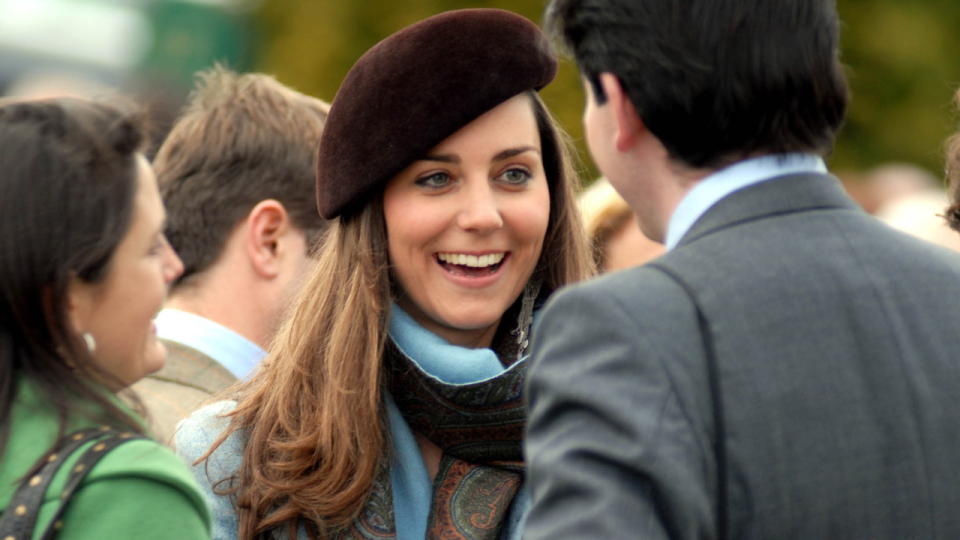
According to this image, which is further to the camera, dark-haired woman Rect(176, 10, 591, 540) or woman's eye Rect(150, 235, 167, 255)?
dark-haired woman Rect(176, 10, 591, 540)

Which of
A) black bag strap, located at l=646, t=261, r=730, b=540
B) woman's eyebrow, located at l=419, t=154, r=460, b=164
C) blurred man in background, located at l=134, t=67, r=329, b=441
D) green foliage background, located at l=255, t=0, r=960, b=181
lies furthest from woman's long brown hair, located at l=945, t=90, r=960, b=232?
green foliage background, located at l=255, t=0, r=960, b=181

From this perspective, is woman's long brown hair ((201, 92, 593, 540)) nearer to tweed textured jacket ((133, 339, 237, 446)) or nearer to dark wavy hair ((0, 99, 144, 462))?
tweed textured jacket ((133, 339, 237, 446))

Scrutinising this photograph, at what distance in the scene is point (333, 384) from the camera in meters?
2.81

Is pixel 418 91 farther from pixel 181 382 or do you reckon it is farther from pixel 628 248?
pixel 628 248

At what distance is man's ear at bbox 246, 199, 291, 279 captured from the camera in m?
3.80

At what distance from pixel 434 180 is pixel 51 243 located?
124 centimetres

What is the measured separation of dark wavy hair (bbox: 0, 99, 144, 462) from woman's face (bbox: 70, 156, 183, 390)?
0.03 m

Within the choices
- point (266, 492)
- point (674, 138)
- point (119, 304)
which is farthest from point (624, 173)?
point (266, 492)

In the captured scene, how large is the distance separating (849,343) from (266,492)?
1.57 m

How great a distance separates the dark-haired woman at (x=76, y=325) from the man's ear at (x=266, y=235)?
6.01 ft

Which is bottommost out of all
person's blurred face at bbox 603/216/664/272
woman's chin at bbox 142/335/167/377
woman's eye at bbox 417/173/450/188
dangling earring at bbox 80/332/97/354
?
person's blurred face at bbox 603/216/664/272

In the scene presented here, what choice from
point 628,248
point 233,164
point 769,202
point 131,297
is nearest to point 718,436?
point 769,202

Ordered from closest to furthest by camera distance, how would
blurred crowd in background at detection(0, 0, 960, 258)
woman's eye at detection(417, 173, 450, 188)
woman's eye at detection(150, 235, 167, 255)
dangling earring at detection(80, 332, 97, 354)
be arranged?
dangling earring at detection(80, 332, 97, 354)
woman's eye at detection(150, 235, 167, 255)
woman's eye at detection(417, 173, 450, 188)
blurred crowd in background at detection(0, 0, 960, 258)

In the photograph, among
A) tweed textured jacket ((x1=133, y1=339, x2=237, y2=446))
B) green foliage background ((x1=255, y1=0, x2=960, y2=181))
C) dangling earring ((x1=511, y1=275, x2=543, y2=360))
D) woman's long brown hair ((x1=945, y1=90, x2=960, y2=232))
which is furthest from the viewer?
green foliage background ((x1=255, y1=0, x2=960, y2=181))
